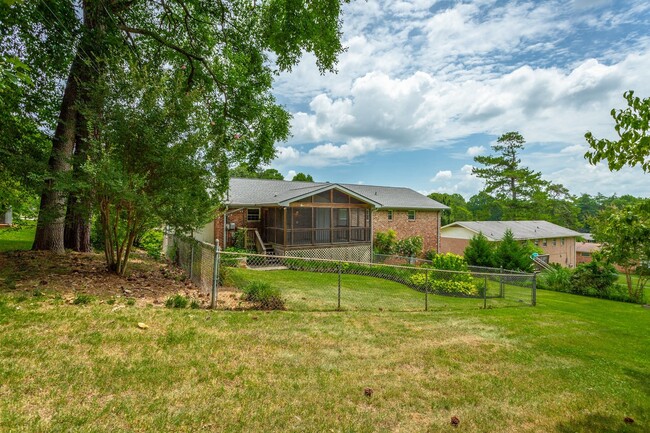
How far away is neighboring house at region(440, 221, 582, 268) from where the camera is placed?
28.3 meters

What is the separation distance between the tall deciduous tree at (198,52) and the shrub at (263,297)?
120 inches

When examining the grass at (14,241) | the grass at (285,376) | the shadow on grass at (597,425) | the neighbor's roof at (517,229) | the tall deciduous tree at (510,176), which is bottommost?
the shadow on grass at (597,425)

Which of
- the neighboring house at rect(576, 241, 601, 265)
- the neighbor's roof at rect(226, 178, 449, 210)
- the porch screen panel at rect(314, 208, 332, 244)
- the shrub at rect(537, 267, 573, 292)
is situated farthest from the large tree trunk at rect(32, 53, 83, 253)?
the neighboring house at rect(576, 241, 601, 265)

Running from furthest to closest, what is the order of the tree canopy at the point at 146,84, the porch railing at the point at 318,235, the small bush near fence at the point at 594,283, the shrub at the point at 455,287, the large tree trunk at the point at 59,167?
the small bush near fence at the point at 594,283
the porch railing at the point at 318,235
the shrub at the point at 455,287
the large tree trunk at the point at 59,167
the tree canopy at the point at 146,84

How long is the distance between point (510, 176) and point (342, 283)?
35474 millimetres

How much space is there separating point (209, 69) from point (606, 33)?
10214 mm

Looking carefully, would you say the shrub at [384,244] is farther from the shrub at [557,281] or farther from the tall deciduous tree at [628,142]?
the tall deciduous tree at [628,142]

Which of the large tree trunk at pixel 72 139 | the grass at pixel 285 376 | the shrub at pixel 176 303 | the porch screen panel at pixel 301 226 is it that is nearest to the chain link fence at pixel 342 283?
the shrub at pixel 176 303

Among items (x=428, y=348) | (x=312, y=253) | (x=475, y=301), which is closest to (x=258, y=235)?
(x=312, y=253)

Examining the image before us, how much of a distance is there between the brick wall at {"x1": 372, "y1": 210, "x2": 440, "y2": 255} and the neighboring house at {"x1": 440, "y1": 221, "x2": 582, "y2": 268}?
12.8 feet

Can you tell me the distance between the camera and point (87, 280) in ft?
20.3

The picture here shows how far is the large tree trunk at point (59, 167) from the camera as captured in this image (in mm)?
6965

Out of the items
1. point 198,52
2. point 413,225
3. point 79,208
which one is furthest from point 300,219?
point 79,208

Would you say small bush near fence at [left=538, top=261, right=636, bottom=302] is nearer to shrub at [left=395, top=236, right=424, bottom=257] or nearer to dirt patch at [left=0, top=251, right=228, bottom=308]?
shrub at [left=395, top=236, right=424, bottom=257]
